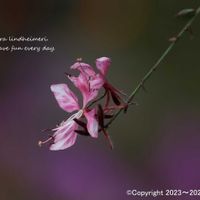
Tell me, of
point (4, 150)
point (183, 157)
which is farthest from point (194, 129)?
point (4, 150)

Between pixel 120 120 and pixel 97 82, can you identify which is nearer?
pixel 97 82

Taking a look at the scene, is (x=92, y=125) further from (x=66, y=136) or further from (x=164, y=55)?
(x=164, y=55)

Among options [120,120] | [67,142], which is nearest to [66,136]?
[67,142]

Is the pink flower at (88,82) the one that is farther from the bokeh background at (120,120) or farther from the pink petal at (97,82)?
the bokeh background at (120,120)

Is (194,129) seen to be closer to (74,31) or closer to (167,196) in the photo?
(167,196)

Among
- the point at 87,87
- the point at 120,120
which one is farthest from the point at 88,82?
the point at 120,120

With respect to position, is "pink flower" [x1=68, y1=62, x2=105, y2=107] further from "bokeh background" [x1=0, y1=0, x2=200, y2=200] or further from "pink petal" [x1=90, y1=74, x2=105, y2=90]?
"bokeh background" [x1=0, y1=0, x2=200, y2=200]
